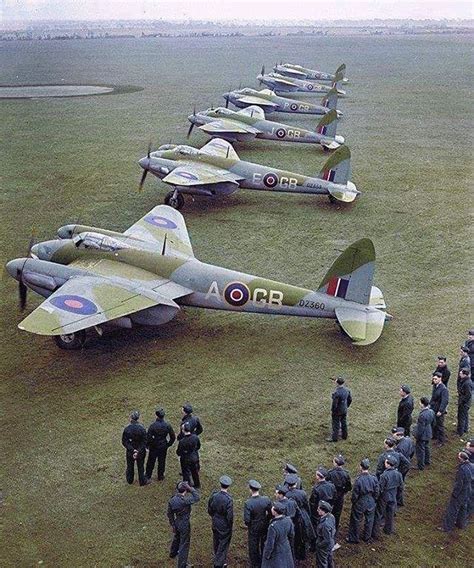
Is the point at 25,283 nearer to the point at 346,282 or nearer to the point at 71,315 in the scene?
the point at 71,315

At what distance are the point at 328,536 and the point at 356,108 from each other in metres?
47.0

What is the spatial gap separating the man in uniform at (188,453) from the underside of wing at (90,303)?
4238 mm

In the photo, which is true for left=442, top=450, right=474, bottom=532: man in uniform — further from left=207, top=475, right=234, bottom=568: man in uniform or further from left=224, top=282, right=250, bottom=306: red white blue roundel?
left=224, top=282, right=250, bottom=306: red white blue roundel

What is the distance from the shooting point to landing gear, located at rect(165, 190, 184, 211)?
82.4 ft

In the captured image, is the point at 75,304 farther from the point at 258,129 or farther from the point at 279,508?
the point at 258,129

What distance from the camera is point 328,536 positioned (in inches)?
330

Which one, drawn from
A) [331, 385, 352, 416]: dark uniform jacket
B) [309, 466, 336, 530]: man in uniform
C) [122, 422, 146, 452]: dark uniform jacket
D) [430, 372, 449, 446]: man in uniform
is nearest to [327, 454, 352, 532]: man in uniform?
[309, 466, 336, 530]: man in uniform

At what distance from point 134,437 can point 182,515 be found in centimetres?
207

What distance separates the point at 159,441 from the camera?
10.5 meters

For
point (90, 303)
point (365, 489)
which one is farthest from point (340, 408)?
point (90, 303)

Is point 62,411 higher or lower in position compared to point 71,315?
lower

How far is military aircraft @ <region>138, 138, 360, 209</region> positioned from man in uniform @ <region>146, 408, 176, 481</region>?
15.6 meters

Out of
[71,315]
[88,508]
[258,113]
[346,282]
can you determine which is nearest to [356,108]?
[258,113]

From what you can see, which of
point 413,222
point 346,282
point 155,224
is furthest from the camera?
point 413,222
